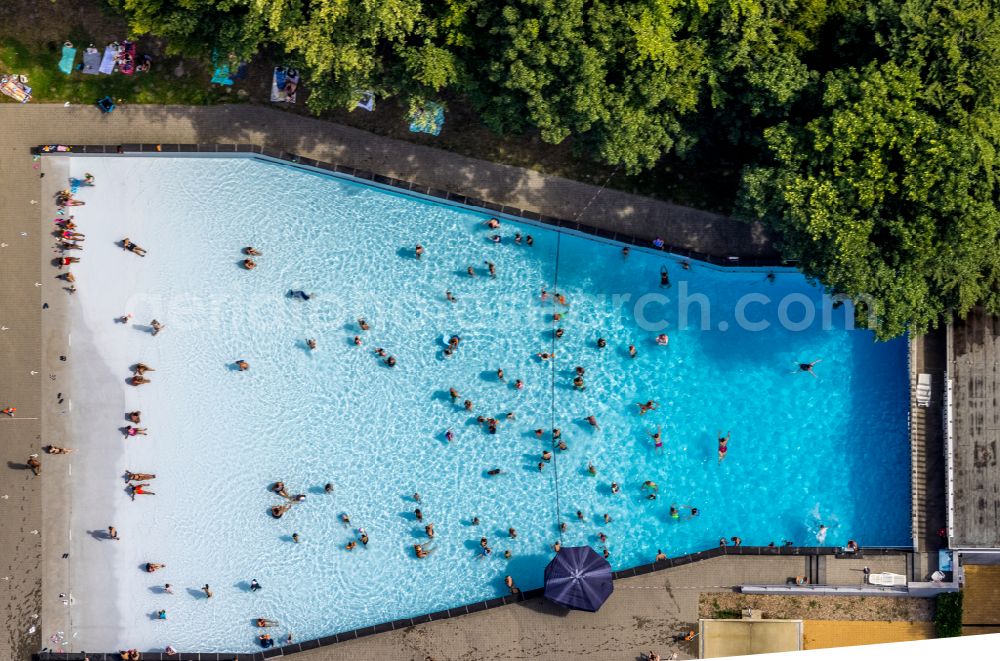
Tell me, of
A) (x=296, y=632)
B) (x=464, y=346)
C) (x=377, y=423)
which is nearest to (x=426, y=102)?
(x=464, y=346)

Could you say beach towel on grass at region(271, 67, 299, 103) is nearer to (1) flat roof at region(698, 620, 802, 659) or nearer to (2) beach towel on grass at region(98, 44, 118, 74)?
(2) beach towel on grass at region(98, 44, 118, 74)

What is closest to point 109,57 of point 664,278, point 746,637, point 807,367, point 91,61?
point 91,61

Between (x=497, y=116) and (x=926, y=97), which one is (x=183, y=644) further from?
(x=926, y=97)

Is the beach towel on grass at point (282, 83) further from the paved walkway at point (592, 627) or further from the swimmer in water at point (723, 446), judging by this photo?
the swimmer in water at point (723, 446)

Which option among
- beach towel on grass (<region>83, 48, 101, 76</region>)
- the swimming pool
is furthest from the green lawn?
the swimming pool

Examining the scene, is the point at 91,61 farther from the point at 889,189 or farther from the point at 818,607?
the point at 818,607
